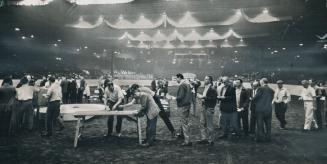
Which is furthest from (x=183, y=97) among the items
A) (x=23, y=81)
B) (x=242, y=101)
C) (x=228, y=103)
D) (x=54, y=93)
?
(x=23, y=81)

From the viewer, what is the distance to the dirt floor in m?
6.35

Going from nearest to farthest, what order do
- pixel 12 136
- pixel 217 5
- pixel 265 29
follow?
1. pixel 12 136
2. pixel 217 5
3. pixel 265 29

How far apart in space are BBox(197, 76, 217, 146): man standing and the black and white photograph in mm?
29

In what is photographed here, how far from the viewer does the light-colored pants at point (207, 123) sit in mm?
7754

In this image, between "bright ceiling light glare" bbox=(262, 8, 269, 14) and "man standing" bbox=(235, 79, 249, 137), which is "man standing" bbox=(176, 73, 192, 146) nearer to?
"man standing" bbox=(235, 79, 249, 137)

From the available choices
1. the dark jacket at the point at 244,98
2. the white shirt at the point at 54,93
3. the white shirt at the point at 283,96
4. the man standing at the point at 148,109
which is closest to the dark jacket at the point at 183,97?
the man standing at the point at 148,109

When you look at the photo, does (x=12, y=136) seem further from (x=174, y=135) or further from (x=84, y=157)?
(x=174, y=135)

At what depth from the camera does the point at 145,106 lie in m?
7.45

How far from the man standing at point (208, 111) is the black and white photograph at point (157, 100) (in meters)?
0.03

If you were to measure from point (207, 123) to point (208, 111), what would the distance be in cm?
34

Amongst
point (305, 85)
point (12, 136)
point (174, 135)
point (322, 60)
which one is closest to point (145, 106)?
point (174, 135)

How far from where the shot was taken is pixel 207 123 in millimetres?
7770

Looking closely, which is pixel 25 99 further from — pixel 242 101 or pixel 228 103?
pixel 242 101

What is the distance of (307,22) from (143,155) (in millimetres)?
15811
